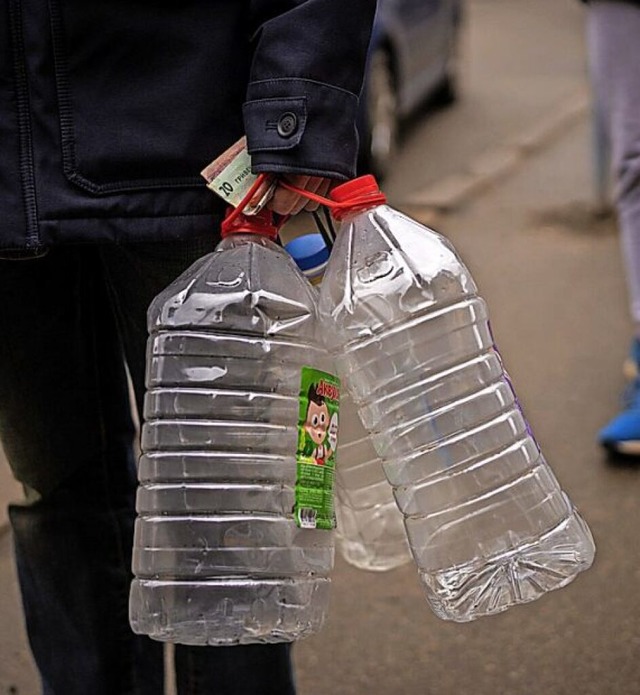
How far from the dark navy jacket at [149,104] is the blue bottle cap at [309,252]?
0.21 meters

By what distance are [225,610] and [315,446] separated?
1.00ft

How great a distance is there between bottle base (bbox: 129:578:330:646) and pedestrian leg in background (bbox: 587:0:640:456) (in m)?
2.12

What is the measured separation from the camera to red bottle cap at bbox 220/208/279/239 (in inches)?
78.2

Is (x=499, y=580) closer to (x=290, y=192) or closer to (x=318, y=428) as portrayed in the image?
(x=318, y=428)

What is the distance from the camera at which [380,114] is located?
7.93 meters

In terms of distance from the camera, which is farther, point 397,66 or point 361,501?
point 397,66

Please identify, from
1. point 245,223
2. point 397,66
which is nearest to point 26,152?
point 245,223

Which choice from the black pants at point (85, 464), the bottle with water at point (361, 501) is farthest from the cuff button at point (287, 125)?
the bottle with water at point (361, 501)

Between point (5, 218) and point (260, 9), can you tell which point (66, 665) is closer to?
point (5, 218)

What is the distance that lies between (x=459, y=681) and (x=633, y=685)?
1.25 feet

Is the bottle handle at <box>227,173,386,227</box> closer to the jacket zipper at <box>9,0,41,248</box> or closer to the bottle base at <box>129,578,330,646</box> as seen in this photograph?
the jacket zipper at <box>9,0,41,248</box>

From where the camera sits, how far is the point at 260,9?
1.92m

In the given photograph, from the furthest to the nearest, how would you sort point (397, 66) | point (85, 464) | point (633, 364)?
point (397, 66)
point (633, 364)
point (85, 464)

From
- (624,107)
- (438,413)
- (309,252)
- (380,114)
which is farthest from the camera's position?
(380,114)
